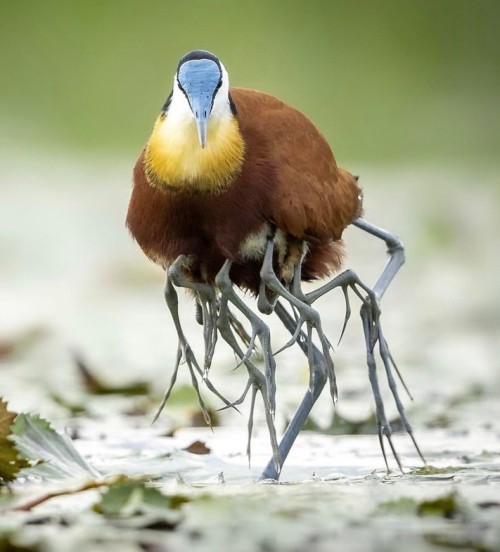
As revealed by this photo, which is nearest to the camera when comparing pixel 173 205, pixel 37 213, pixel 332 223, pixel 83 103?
pixel 173 205

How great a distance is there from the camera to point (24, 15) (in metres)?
13.1

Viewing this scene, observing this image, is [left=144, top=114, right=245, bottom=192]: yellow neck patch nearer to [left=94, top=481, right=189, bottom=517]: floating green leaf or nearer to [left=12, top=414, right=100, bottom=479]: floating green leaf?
[left=12, top=414, right=100, bottom=479]: floating green leaf

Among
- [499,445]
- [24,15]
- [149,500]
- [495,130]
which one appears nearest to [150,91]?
[24,15]

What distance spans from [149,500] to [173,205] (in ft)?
2.98

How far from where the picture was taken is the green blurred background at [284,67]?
12195 millimetres

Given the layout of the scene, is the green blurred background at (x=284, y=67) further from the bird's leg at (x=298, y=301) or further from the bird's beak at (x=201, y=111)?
the bird's beak at (x=201, y=111)

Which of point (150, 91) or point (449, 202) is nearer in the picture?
point (449, 202)

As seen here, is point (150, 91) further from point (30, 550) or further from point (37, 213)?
point (30, 550)

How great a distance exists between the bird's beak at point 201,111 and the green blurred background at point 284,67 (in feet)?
25.9

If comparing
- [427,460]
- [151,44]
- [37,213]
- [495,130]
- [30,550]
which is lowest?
[30,550]

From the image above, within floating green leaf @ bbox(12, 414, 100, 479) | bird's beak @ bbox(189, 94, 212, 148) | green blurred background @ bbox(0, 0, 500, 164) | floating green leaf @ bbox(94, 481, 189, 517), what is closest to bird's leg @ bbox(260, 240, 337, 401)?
bird's beak @ bbox(189, 94, 212, 148)

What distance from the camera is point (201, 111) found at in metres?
3.65

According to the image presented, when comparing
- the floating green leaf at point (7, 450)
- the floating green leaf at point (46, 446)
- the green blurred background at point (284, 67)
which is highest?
the green blurred background at point (284, 67)

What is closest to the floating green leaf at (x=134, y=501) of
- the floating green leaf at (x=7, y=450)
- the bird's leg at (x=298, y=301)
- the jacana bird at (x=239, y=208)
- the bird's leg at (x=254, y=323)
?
the floating green leaf at (x=7, y=450)
